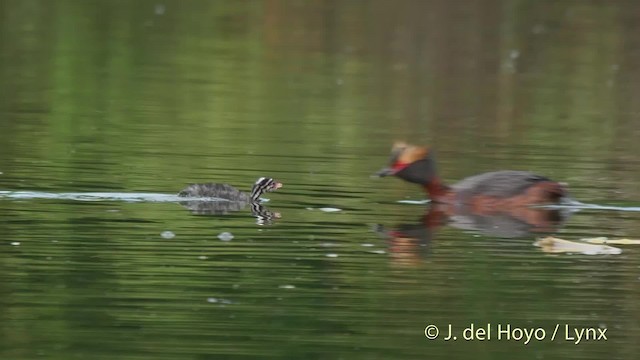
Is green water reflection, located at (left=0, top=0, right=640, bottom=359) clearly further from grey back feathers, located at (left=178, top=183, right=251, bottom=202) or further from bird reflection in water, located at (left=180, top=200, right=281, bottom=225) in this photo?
grey back feathers, located at (left=178, top=183, right=251, bottom=202)

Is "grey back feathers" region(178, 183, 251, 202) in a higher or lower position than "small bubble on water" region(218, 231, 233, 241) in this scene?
higher

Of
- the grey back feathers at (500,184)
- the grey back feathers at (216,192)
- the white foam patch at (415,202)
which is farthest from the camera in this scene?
the white foam patch at (415,202)

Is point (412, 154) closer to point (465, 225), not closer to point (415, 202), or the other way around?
point (415, 202)

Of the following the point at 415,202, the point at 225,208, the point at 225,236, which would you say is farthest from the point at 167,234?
the point at 415,202

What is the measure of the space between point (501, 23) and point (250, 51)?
8.56 meters

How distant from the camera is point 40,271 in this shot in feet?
41.3

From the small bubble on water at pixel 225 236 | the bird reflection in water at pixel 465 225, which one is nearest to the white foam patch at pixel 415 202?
the bird reflection in water at pixel 465 225

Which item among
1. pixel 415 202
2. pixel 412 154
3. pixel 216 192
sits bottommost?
pixel 415 202

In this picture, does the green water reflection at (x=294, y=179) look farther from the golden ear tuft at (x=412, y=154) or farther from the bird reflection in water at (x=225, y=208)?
the golden ear tuft at (x=412, y=154)

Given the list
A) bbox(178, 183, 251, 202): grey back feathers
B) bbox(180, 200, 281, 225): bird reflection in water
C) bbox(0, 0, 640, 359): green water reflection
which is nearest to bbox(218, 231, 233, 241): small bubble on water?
bbox(0, 0, 640, 359): green water reflection

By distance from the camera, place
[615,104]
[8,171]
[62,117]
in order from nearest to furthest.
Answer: [8,171] < [62,117] < [615,104]

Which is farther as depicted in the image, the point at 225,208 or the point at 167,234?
the point at 225,208

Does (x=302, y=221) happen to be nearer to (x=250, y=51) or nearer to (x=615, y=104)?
(x=615, y=104)

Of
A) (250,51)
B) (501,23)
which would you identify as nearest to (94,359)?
(250,51)
